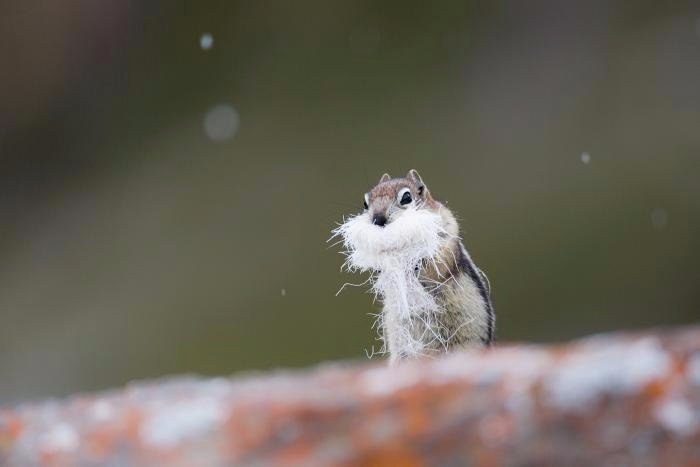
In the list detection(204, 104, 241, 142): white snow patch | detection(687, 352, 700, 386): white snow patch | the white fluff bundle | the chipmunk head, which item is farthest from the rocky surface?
detection(204, 104, 241, 142): white snow patch

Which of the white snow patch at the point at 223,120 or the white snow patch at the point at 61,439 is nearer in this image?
the white snow patch at the point at 61,439

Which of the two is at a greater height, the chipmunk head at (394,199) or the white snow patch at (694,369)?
the chipmunk head at (394,199)

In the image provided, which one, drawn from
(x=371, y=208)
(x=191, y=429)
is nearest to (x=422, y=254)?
(x=371, y=208)

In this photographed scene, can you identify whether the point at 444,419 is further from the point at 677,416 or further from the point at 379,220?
the point at 379,220

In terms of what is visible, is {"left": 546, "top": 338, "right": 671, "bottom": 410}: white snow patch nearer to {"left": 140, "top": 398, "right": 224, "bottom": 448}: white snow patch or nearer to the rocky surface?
the rocky surface

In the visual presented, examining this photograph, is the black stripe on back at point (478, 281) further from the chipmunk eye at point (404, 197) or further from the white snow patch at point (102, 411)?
the white snow patch at point (102, 411)

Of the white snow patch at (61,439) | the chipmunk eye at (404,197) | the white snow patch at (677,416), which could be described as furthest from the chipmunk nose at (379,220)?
the white snow patch at (677,416)
